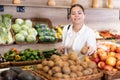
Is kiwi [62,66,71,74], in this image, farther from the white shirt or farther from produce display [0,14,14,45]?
produce display [0,14,14,45]

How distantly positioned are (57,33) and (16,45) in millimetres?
846

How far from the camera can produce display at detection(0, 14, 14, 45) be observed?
11.6ft

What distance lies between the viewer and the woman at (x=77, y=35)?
2754 millimetres

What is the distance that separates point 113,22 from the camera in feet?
17.1

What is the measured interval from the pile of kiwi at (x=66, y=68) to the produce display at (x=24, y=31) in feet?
5.48

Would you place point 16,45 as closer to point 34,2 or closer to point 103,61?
point 34,2

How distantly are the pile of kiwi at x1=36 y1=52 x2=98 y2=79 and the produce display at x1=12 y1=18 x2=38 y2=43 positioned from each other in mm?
1670

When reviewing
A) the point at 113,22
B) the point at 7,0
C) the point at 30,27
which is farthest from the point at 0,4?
the point at 113,22

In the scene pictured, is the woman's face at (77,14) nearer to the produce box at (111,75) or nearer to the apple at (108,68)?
the apple at (108,68)

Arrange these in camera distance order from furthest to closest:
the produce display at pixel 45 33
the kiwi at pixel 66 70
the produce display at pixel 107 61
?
the produce display at pixel 45 33, the produce display at pixel 107 61, the kiwi at pixel 66 70

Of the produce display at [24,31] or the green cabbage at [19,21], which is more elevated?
the green cabbage at [19,21]

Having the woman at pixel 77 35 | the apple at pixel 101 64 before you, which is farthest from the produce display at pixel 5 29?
the apple at pixel 101 64

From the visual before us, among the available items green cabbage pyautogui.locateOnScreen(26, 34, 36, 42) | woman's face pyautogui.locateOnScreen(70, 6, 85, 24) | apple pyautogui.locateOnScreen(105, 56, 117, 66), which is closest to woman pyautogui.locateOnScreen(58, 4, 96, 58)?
woman's face pyautogui.locateOnScreen(70, 6, 85, 24)

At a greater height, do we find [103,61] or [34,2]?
[34,2]
